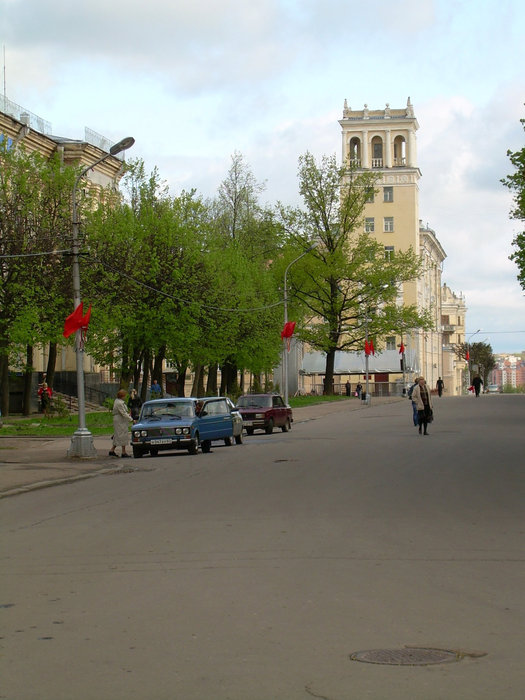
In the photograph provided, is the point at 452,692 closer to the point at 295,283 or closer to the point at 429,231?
the point at 295,283

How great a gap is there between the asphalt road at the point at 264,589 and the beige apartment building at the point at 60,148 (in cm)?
3582

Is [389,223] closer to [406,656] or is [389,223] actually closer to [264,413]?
[264,413]

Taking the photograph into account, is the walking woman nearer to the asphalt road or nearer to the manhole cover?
the asphalt road

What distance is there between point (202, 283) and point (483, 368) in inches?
4495

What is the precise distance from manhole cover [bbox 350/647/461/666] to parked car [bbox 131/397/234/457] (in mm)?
22191

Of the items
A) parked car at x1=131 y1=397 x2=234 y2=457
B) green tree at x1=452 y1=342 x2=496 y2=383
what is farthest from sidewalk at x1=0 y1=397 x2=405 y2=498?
green tree at x1=452 y1=342 x2=496 y2=383

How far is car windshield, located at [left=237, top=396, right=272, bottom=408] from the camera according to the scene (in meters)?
40.2

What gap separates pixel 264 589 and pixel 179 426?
20.0m

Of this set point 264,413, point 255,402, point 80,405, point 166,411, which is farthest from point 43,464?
point 255,402

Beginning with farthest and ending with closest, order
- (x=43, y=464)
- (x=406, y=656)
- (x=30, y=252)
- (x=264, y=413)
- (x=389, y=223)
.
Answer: (x=389, y=223)
(x=30, y=252)
(x=264, y=413)
(x=43, y=464)
(x=406, y=656)

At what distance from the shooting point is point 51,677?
6.08 meters

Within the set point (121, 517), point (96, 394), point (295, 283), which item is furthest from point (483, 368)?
point (121, 517)

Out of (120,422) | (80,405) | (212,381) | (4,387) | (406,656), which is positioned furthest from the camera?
(212,381)

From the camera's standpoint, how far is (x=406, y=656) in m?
6.43
